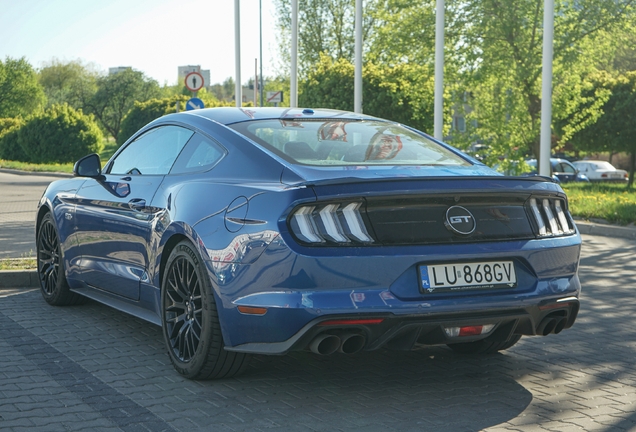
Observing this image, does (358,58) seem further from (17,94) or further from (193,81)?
(17,94)

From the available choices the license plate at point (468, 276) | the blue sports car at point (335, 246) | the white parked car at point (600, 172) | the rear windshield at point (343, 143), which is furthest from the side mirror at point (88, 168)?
the white parked car at point (600, 172)

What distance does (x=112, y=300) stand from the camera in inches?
246

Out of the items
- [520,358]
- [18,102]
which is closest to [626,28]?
[520,358]

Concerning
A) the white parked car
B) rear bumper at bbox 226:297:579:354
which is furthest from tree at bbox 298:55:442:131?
rear bumper at bbox 226:297:579:354

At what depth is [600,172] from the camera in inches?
1742

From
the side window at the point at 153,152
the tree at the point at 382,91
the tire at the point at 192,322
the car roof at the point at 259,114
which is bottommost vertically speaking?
the tire at the point at 192,322

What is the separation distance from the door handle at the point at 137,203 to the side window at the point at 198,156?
0.27 m

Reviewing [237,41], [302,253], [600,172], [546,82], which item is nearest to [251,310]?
[302,253]

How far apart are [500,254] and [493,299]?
0.76 feet

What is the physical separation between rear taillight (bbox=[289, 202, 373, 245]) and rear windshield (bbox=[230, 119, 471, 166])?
1.73ft

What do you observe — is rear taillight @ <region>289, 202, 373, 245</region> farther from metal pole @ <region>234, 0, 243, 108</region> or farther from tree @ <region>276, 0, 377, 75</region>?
tree @ <region>276, 0, 377, 75</region>

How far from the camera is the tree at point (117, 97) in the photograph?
298ft

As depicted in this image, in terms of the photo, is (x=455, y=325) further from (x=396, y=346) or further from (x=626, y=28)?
(x=626, y=28)

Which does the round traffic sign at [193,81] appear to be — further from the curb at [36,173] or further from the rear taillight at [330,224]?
the rear taillight at [330,224]
